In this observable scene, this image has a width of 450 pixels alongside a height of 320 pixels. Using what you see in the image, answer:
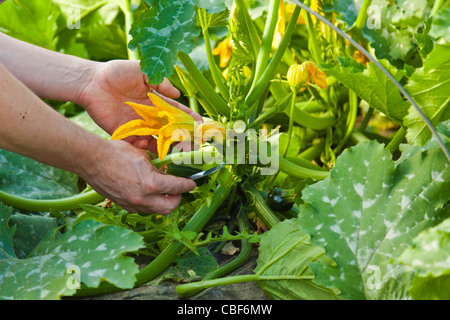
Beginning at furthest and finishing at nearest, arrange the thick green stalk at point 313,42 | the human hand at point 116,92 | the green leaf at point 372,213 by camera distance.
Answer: the thick green stalk at point 313,42
the human hand at point 116,92
the green leaf at point 372,213

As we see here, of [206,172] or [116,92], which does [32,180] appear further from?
[206,172]

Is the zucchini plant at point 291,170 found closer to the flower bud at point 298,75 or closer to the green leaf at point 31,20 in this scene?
the flower bud at point 298,75

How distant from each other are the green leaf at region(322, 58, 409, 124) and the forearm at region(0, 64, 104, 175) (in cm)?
53

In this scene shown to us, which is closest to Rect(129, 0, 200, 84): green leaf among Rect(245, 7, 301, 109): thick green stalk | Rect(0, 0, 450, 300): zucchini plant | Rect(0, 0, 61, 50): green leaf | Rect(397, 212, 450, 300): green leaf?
Rect(0, 0, 450, 300): zucchini plant

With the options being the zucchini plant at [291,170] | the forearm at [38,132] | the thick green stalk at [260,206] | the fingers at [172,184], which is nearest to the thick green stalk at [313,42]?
the zucchini plant at [291,170]

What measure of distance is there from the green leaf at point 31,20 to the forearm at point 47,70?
458 millimetres

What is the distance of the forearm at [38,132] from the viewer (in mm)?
931

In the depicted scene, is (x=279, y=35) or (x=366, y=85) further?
(x=279, y=35)

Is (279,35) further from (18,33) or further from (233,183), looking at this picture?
(18,33)

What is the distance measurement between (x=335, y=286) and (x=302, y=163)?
58 cm

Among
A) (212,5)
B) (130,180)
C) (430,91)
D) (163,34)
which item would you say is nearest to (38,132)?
(130,180)

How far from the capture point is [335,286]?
89 centimetres

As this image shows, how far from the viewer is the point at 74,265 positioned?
3.05 ft

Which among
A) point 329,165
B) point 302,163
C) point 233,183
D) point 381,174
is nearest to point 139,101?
point 233,183
